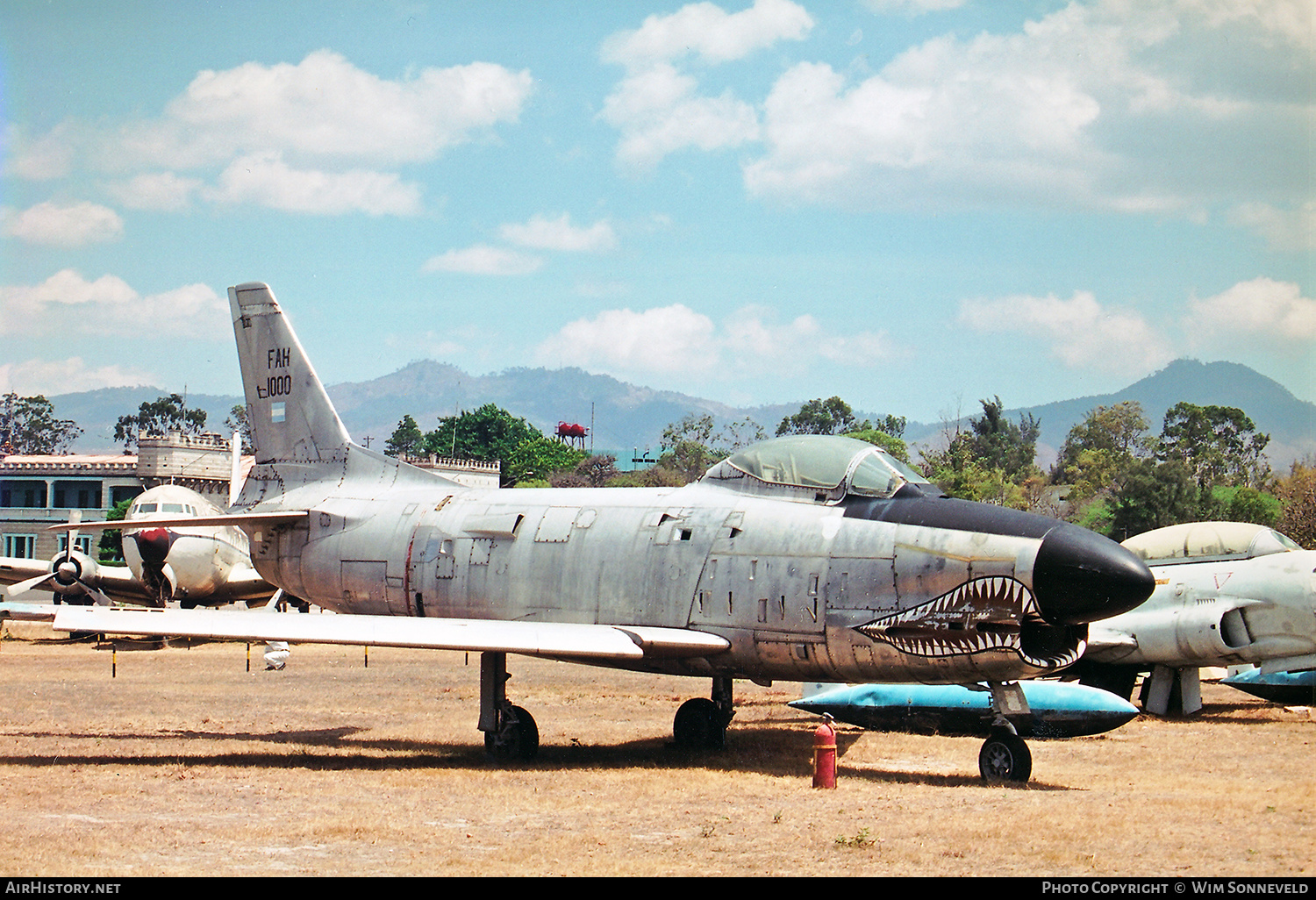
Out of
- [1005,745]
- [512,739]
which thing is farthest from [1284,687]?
[512,739]

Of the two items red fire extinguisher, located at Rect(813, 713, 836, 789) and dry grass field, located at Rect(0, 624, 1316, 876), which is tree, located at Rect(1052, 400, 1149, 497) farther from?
red fire extinguisher, located at Rect(813, 713, 836, 789)

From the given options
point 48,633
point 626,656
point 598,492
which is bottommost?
point 48,633

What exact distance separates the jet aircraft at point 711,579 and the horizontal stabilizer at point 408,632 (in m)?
0.03

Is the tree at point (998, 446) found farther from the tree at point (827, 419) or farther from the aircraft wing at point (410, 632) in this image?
the aircraft wing at point (410, 632)

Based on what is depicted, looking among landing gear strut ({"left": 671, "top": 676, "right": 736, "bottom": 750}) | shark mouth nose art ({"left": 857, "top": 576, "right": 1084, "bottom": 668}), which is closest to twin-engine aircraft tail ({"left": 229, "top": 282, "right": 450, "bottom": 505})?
landing gear strut ({"left": 671, "top": 676, "right": 736, "bottom": 750})

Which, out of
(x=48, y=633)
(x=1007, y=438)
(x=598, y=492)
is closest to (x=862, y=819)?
(x=598, y=492)

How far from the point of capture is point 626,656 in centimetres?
1348

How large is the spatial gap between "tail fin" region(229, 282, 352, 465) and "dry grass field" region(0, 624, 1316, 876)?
13.8 ft

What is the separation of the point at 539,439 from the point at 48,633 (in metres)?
92.6

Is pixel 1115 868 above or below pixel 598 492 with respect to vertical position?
below

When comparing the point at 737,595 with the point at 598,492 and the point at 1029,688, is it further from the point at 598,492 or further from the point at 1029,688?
the point at 1029,688

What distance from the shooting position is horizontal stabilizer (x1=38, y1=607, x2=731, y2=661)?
13336 mm

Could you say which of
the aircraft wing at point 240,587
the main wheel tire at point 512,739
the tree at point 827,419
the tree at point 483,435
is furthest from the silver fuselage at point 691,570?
the tree at point 827,419

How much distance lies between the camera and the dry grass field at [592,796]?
8.98m
